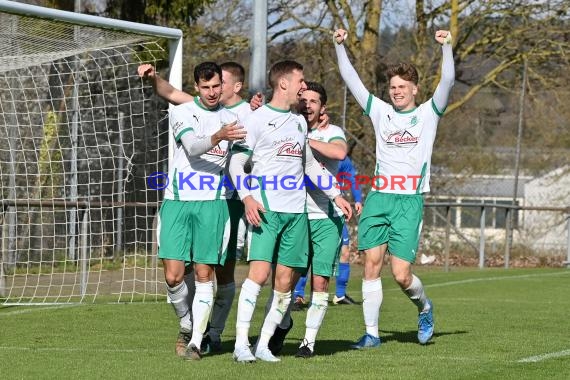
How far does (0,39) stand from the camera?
1124 centimetres

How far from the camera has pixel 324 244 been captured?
8.05 meters

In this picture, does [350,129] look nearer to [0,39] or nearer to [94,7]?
[94,7]

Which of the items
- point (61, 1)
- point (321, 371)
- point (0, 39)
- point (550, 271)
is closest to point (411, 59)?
point (550, 271)

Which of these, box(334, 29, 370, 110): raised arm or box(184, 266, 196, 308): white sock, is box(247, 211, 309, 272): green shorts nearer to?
box(184, 266, 196, 308): white sock

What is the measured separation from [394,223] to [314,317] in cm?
116

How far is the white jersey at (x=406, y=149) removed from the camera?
28.2 feet

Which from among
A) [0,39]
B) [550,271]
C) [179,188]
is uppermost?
[0,39]

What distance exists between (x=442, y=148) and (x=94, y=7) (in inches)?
295

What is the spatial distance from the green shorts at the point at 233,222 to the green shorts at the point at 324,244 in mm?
533

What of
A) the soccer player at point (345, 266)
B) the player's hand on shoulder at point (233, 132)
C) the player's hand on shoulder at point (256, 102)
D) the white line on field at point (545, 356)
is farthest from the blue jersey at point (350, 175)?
the player's hand on shoulder at point (233, 132)

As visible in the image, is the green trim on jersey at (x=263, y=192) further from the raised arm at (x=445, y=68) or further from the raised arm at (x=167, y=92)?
the raised arm at (x=445, y=68)

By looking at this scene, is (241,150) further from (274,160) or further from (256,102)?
(256,102)

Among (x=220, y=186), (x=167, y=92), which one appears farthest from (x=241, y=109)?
(x=220, y=186)

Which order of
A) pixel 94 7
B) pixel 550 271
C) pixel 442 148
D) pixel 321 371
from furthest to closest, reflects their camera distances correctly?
pixel 442 148, pixel 94 7, pixel 550 271, pixel 321 371
